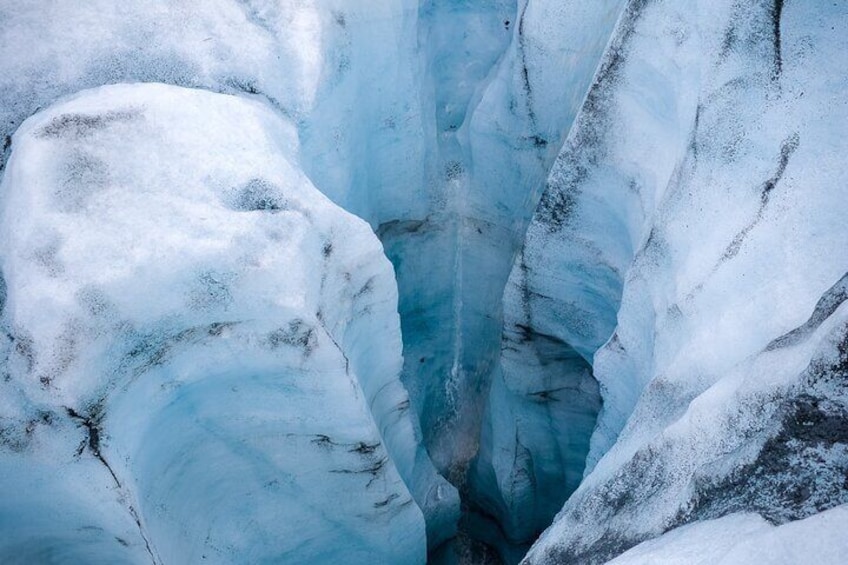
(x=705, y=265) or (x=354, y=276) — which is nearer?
(x=705, y=265)

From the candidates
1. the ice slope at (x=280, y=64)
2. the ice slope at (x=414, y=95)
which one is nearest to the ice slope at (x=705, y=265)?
the ice slope at (x=414, y=95)

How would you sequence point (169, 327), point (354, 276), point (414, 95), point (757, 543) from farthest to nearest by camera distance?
Result: point (414, 95)
point (354, 276)
point (169, 327)
point (757, 543)

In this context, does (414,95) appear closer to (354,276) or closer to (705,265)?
(354,276)

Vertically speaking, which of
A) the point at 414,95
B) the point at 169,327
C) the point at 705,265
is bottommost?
the point at 169,327

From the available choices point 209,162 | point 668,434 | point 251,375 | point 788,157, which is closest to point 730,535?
point 668,434

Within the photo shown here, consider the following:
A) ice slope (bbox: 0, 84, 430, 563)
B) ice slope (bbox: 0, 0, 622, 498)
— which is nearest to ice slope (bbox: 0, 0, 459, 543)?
ice slope (bbox: 0, 0, 622, 498)

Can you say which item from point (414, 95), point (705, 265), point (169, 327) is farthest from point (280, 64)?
point (705, 265)

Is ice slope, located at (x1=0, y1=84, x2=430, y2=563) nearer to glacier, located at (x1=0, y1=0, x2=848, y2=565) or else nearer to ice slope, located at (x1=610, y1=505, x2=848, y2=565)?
glacier, located at (x1=0, y1=0, x2=848, y2=565)
